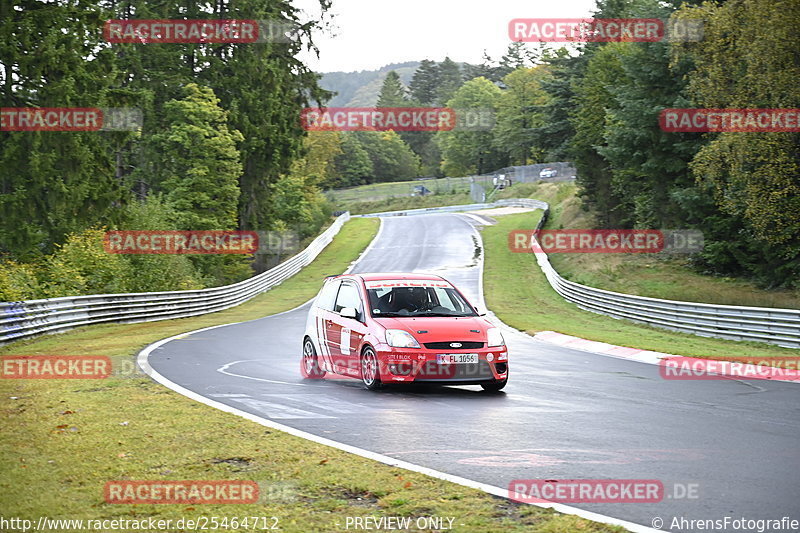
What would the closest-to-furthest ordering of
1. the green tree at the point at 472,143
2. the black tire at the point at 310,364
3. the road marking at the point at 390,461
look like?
1. the road marking at the point at 390,461
2. the black tire at the point at 310,364
3. the green tree at the point at 472,143

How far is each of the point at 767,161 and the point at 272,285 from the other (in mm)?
28554

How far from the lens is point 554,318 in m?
32.4

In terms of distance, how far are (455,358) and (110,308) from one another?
18262mm

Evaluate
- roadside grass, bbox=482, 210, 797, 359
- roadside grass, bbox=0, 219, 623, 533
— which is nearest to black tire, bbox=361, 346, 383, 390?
roadside grass, bbox=0, 219, 623, 533

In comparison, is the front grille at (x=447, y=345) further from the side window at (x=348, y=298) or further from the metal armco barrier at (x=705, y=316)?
the metal armco barrier at (x=705, y=316)

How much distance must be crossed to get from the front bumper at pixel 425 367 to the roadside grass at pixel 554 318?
7.92 metres

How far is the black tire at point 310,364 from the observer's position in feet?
48.1

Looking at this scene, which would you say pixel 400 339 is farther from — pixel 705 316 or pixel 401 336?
pixel 705 316

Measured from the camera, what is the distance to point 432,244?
66750 mm

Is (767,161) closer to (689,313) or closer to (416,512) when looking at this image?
(689,313)

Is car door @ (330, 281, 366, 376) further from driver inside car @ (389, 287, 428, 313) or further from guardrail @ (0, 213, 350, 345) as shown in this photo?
guardrail @ (0, 213, 350, 345)

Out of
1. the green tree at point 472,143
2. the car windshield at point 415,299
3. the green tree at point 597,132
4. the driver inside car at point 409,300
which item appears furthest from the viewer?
the green tree at point 472,143

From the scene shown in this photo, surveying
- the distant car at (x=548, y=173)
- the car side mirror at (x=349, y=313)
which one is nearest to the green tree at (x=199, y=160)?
the car side mirror at (x=349, y=313)

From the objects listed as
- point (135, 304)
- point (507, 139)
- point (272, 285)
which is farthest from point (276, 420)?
point (507, 139)
